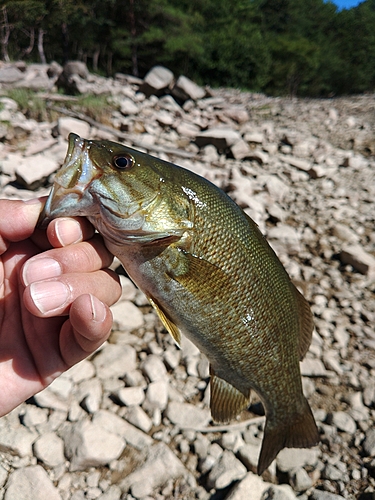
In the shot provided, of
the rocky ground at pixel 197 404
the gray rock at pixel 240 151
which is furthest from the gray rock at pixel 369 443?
the gray rock at pixel 240 151

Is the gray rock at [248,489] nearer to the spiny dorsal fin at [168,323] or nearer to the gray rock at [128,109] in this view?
the spiny dorsal fin at [168,323]

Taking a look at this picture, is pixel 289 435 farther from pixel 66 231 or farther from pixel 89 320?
pixel 66 231

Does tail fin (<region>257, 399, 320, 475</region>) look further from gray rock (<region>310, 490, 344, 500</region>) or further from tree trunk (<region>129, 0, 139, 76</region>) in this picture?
tree trunk (<region>129, 0, 139, 76</region>)

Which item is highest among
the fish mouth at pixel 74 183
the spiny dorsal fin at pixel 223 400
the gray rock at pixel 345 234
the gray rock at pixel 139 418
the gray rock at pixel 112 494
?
the fish mouth at pixel 74 183

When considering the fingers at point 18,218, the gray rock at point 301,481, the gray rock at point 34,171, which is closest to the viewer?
the fingers at point 18,218

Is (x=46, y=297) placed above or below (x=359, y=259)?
above

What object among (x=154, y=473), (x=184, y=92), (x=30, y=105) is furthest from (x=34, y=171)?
(x=184, y=92)
